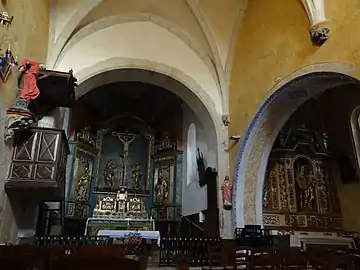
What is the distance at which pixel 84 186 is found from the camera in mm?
13727

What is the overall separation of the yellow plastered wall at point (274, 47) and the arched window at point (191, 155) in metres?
3.82

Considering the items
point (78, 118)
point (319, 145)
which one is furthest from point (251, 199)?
point (78, 118)

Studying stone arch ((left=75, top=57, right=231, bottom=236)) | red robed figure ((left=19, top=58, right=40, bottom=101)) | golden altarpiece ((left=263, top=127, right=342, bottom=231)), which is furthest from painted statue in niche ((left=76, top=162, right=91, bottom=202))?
red robed figure ((left=19, top=58, right=40, bottom=101))

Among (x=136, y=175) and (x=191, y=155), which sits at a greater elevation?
(x=191, y=155)


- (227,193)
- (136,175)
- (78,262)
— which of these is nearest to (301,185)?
(227,193)

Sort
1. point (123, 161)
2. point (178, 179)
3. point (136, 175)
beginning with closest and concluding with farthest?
point (178, 179), point (136, 175), point (123, 161)

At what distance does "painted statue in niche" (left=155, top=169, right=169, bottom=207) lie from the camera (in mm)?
14324

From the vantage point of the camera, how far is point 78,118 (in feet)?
48.4

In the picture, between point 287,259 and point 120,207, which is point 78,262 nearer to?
point 287,259

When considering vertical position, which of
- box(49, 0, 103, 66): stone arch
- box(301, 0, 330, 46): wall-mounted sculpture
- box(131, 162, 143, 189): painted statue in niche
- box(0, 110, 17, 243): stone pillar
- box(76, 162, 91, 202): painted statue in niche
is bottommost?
box(0, 110, 17, 243): stone pillar

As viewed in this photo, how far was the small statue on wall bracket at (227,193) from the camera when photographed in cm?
970

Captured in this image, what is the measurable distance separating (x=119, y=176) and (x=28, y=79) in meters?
8.64

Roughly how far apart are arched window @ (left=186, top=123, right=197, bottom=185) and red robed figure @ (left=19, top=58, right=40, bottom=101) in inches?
330

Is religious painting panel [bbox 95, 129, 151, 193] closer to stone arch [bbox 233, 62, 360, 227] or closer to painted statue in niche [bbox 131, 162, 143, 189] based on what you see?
painted statue in niche [bbox 131, 162, 143, 189]
